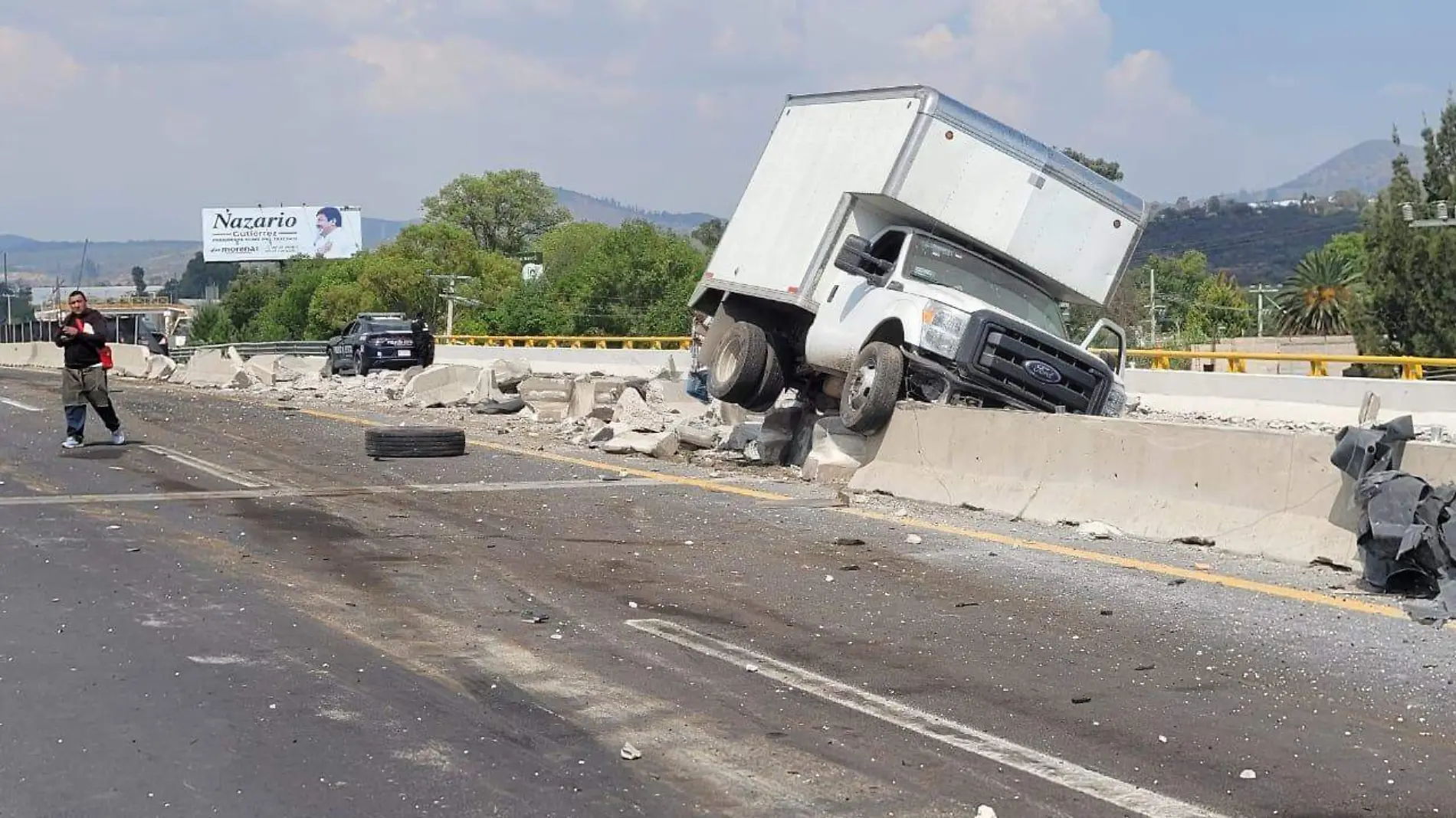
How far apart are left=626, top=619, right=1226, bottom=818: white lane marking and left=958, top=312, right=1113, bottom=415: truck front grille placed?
729 cm

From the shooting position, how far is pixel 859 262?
16.4m

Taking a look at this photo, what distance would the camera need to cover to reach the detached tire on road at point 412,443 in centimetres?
1745

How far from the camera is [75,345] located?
1783 cm

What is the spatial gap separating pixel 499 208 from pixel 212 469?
149137 mm

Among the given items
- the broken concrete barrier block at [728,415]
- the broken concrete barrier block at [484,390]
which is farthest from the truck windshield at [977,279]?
the broken concrete barrier block at [484,390]

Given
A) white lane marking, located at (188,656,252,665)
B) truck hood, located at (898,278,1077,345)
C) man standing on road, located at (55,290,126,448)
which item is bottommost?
white lane marking, located at (188,656,252,665)

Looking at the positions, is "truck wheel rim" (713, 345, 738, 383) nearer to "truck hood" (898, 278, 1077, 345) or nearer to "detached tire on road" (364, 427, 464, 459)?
"truck hood" (898, 278, 1077, 345)

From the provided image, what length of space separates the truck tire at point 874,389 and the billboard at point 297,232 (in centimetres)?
15208

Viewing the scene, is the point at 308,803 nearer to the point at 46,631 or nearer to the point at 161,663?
the point at 161,663

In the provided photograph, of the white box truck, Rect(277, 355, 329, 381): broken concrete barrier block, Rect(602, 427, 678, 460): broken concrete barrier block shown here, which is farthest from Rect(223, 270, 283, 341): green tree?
the white box truck

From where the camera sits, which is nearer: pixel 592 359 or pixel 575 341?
pixel 592 359

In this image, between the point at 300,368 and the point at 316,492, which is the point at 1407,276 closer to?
the point at 300,368

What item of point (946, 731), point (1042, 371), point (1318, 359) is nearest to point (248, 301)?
point (1318, 359)

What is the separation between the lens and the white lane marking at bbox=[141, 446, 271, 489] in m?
15.1
